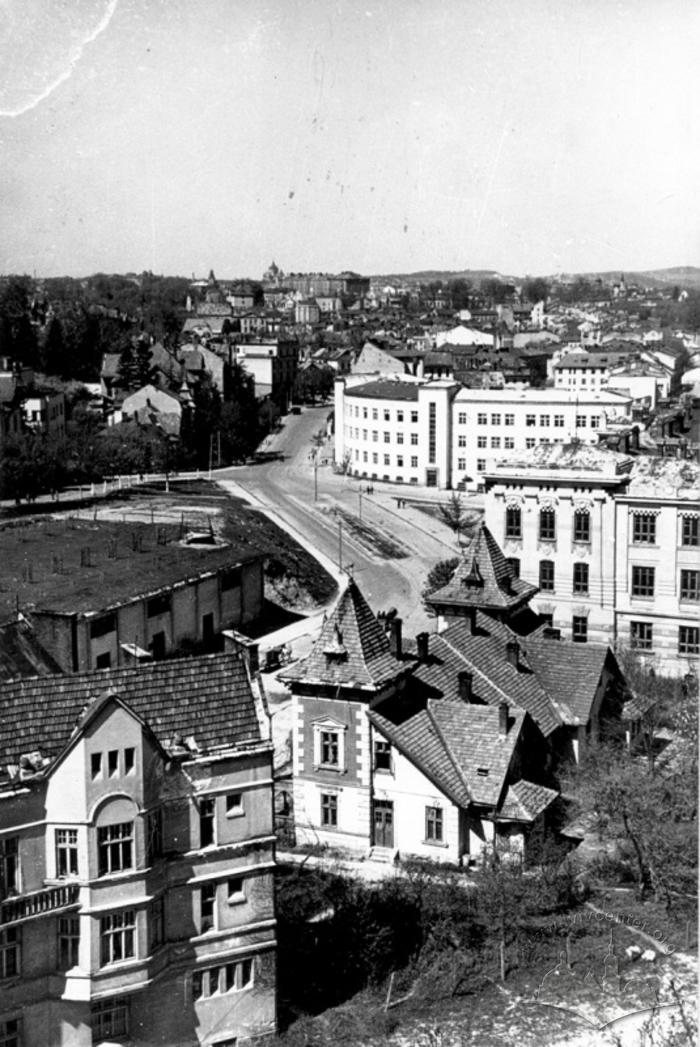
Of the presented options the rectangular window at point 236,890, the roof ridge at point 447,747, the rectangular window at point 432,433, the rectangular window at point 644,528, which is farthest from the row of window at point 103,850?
the rectangular window at point 432,433

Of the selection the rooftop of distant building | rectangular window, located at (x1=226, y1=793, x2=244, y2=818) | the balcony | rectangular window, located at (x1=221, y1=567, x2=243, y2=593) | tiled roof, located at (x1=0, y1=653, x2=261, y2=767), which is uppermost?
tiled roof, located at (x1=0, y1=653, x2=261, y2=767)

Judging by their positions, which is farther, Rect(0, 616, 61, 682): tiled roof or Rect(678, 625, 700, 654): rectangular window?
Rect(678, 625, 700, 654): rectangular window

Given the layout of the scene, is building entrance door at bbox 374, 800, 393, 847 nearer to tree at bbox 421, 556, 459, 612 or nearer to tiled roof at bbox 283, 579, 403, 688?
tiled roof at bbox 283, 579, 403, 688

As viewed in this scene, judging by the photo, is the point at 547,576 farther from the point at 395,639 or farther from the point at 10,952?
the point at 10,952

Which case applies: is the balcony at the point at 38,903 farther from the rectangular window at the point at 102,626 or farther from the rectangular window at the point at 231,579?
the rectangular window at the point at 231,579

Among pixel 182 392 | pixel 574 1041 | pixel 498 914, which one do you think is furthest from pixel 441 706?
pixel 182 392

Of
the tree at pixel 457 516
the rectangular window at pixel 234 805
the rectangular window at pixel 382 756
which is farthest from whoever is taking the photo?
the tree at pixel 457 516

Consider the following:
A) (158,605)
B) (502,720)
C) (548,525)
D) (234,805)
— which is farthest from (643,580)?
(234,805)

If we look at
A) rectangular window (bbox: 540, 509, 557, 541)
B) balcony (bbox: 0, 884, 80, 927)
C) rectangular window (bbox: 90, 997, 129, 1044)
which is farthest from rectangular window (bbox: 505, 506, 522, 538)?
balcony (bbox: 0, 884, 80, 927)
